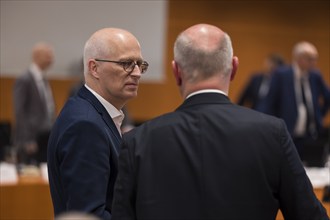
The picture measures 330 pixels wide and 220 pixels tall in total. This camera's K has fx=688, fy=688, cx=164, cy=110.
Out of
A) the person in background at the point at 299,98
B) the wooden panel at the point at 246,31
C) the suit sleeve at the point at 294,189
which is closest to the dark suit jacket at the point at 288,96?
the person in background at the point at 299,98

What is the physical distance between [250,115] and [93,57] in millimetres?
829

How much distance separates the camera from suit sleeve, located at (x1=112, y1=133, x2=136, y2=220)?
190 cm

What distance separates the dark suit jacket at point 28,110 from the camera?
6.61 metres

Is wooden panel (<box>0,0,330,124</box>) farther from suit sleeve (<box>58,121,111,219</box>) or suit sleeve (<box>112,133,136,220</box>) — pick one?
suit sleeve (<box>112,133,136,220</box>)

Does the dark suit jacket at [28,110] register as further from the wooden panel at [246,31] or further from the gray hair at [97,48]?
the gray hair at [97,48]

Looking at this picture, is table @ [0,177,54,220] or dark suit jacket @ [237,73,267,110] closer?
table @ [0,177,54,220]

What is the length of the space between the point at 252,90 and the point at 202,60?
772 centimetres

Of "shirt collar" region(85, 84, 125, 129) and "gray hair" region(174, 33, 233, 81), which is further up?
"gray hair" region(174, 33, 233, 81)

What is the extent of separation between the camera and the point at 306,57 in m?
6.50

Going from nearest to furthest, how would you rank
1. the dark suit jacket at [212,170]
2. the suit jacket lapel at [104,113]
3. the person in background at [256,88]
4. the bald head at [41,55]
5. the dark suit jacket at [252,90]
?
the dark suit jacket at [212,170], the suit jacket lapel at [104,113], the bald head at [41,55], the person in background at [256,88], the dark suit jacket at [252,90]

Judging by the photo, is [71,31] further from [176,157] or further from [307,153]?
[176,157]

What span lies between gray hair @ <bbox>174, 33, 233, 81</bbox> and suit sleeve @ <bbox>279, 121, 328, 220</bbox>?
238 mm

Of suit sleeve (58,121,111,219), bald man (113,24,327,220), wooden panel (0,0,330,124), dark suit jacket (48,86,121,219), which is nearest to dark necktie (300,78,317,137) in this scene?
wooden panel (0,0,330,124)

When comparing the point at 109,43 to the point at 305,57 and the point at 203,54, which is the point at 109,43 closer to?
the point at 203,54
